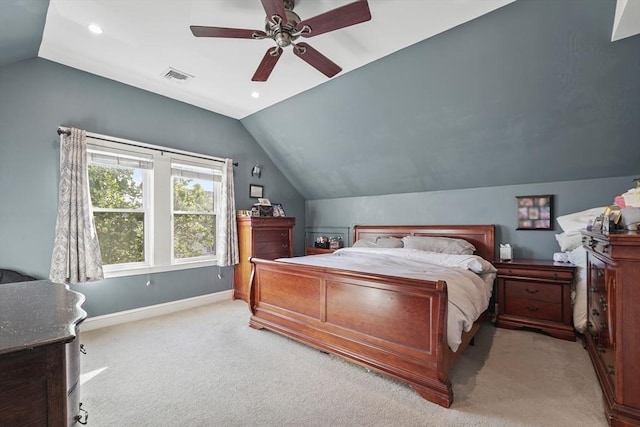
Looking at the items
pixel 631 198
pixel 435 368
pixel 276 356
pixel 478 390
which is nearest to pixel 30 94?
pixel 276 356

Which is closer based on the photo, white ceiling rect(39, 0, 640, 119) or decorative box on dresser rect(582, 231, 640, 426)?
decorative box on dresser rect(582, 231, 640, 426)

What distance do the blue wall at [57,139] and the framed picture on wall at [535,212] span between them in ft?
14.4

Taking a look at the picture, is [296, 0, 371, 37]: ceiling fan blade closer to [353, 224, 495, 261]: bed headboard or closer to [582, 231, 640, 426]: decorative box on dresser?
[582, 231, 640, 426]: decorative box on dresser

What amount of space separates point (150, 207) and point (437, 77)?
3.82 meters

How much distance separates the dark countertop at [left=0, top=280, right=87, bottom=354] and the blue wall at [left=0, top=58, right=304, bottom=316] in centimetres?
187

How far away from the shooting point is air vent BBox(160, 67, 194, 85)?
129 inches

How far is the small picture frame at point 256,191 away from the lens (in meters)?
4.99

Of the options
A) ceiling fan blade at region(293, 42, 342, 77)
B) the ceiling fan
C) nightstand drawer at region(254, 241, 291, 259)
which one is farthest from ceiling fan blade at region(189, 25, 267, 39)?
nightstand drawer at region(254, 241, 291, 259)

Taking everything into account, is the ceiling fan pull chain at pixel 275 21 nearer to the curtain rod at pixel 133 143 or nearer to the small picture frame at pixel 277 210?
the curtain rod at pixel 133 143

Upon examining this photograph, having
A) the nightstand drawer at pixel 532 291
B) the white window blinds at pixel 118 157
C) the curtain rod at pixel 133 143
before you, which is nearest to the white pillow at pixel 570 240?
the nightstand drawer at pixel 532 291

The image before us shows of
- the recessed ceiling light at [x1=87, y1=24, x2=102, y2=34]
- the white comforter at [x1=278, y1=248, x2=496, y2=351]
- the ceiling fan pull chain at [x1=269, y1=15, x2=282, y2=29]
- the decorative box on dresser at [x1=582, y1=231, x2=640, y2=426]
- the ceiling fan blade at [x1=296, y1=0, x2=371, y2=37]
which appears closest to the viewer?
the decorative box on dresser at [x1=582, y1=231, x2=640, y2=426]

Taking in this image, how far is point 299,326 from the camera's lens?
9.34 ft

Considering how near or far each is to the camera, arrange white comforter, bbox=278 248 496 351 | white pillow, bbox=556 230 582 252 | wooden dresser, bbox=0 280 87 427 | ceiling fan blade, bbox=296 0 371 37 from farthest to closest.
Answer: white pillow, bbox=556 230 582 252
white comforter, bbox=278 248 496 351
ceiling fan blade, bbox=296 0 371 37
wooden dresser, bbox=0 280 87 427

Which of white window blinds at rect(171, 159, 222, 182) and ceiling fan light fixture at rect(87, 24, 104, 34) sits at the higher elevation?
ceiling fan light fixture at rect(87, 24, 104, 34)
